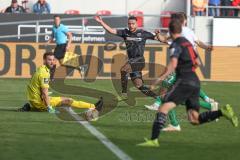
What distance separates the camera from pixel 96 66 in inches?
980

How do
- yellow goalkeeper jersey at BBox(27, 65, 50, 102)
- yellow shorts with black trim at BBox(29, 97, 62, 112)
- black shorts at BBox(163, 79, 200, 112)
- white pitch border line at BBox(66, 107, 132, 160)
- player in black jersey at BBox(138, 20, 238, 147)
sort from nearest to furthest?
1. white pitch border line at BBox(66, 107, 132, 160)
2. player in black jersey at BBox(138, 20, 238, 147)
3. black shorts at BBox(163, 79, 200, 112)
4. yellow goalkeeper jersey at BBox(27, 65, 50, 102)
5. yellow shorts with black trim at BBox(29, 97, 62, 112)

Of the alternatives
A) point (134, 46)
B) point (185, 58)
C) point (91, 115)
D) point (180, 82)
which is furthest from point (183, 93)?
point (134, 46)

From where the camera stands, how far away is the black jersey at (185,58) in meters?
10.6

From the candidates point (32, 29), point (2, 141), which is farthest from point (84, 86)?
point (2, 141)

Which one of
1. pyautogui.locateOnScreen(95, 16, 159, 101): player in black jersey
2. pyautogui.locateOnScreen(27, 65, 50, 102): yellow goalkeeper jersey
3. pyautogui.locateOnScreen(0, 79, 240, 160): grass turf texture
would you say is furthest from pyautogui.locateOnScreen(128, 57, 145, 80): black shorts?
pyautogui.locateOnScreen(27, 65, 50, 102): yellow goalkeeper jersey

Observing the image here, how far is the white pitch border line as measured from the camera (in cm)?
1009

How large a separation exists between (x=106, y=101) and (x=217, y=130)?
16.6 ft

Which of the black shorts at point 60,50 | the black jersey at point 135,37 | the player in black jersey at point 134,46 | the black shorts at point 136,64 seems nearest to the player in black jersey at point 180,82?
the player in black jersey at point 134,46

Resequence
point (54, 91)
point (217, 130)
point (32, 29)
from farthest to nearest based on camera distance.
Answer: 1. point (32, 29)
2. point (54, 91)
3. point (217, 130)

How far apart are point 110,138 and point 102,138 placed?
0.12 m

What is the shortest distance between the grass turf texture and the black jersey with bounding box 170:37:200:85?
102 cm

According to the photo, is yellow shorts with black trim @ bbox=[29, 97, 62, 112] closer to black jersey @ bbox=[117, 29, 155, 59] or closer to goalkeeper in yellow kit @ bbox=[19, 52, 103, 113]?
goalkeeper in yellow kit @ bbox=[19, 52, 103, 113]

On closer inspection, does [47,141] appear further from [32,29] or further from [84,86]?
[32,29]

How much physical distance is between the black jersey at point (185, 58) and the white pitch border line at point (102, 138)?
4.56ft
